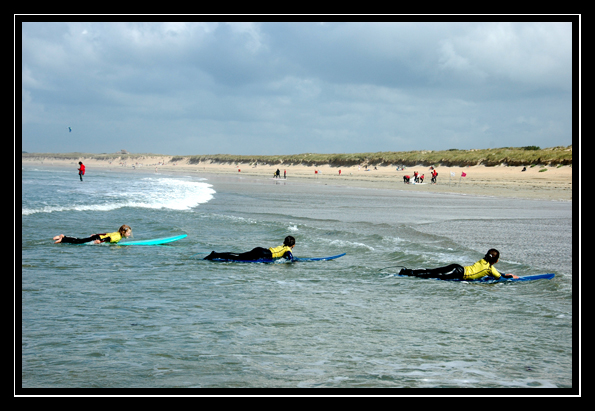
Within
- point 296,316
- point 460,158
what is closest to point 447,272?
point 296,316

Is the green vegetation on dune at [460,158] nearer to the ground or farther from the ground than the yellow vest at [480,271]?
farther from the ground

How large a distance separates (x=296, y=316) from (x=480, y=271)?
4.32 metres

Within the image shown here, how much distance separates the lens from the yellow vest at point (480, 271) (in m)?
9.40

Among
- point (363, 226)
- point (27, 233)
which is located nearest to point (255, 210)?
point (363, 226)

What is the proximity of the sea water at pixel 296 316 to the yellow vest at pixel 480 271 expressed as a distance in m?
0.28

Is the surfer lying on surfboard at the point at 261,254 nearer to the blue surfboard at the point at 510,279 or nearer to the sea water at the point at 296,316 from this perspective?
the sea water at the point at 296,316

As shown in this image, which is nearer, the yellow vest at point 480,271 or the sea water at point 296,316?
the sea water at point 296,316

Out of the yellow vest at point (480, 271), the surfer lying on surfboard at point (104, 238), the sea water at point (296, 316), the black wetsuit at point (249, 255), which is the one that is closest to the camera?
the sea water at point (296, 316)

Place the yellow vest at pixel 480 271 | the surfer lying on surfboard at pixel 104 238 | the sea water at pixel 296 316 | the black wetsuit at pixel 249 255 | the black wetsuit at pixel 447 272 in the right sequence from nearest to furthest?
the sea water at pixel 296 316
the yellow vest at pixel 480 271
the black wetsuit at pixel 447 272
the black wetsuit at pixel 249 255
the surfer lying on surfboard at pixel 104 238

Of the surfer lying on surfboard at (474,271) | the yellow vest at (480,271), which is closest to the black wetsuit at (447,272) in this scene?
the surfer lying on surfboard at (474,271)

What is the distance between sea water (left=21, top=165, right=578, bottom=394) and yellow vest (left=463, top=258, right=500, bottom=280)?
0.92ft

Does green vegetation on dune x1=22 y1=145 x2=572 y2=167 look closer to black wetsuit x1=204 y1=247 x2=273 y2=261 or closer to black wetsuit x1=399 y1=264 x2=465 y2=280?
black wetsuit x1=399 y1=264 x2=465 y2=280

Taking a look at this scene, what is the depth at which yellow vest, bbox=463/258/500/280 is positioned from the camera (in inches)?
370
